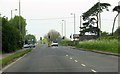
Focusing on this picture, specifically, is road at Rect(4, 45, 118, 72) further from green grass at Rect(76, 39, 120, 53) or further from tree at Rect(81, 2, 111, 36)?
tree at Rect(81, 2, 111, 36)

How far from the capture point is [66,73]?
20922mm

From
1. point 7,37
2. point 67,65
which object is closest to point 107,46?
point 7,37

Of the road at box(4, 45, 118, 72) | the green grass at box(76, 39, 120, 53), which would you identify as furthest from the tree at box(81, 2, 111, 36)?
the road at box(4, 45, 118, 72)

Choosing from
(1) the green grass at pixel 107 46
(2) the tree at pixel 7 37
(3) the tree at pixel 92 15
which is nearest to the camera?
(1) the green grass at pixel 107 46

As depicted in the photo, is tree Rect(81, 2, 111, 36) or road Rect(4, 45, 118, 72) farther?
tree Rect(81, 2, 111, 36)

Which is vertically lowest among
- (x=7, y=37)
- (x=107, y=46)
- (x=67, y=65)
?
(x=67, y=65)

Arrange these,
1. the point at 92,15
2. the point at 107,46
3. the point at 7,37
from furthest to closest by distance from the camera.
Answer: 1. the point at 92,15
2. the point at 7,37
3. the point at 107,46

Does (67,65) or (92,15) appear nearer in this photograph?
(67,65)

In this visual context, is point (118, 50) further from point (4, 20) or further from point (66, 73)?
point (66, 73)

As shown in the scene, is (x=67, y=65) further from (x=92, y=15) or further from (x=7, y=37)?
(x=92, y=15)

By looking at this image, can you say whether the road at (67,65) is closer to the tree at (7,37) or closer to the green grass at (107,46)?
the green grass at (107,46)

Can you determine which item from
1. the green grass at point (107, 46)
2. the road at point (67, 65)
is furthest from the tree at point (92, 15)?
the road at point (67, 65)

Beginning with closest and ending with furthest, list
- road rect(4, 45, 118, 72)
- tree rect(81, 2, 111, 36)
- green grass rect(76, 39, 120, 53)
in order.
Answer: road rect(4, 45, 118, 72) < green grass rect(76, 39, 120, 53) < tree rect(81, 2, 111, 36)

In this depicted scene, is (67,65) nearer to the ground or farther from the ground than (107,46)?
nearer to the ground
